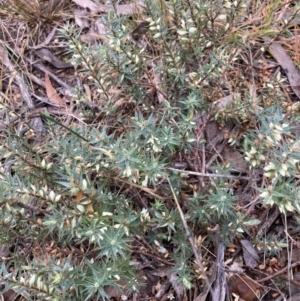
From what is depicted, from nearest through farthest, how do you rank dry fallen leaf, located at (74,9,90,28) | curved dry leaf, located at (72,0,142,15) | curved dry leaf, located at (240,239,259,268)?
curved dry leaf, located at (240,239,259,268) → curved dry leaf, located at (72,0,142,15) → dry fallen leaf, located at (74,9,90,28)

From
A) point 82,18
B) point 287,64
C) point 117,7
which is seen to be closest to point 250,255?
point 287,64

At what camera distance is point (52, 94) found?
2674 millimetres

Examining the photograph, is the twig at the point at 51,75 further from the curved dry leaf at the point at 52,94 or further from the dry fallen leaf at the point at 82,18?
the dry fallen leaf at the point at 82,18

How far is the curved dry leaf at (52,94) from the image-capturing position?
2.66 metres

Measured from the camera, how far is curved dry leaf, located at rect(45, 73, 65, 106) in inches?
105

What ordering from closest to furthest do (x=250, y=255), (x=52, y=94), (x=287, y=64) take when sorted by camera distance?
(x=250, y=255) → (x=287, y=64) → (x=52, y=94)

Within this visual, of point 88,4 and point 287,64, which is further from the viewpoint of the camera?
point 88,4

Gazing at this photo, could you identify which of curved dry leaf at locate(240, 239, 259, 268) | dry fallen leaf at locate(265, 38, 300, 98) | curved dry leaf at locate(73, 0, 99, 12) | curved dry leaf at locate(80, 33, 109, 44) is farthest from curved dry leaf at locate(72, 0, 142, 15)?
curved dry leaf at locate(240, 239, 259, 268)

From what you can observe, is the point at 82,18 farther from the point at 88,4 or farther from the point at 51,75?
the point at 51,75

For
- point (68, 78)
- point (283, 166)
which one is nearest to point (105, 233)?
point (283, 166)

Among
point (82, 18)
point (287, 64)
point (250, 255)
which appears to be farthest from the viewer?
point (82, 18)

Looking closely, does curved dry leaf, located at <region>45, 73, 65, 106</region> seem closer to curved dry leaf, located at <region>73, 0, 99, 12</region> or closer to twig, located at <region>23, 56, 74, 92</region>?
twig, located at <region>23, 56, 74, 92</region>

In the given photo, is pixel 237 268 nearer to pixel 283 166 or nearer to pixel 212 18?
pixel 283 166

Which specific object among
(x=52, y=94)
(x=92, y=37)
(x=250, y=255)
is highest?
(x=92, y=37)
